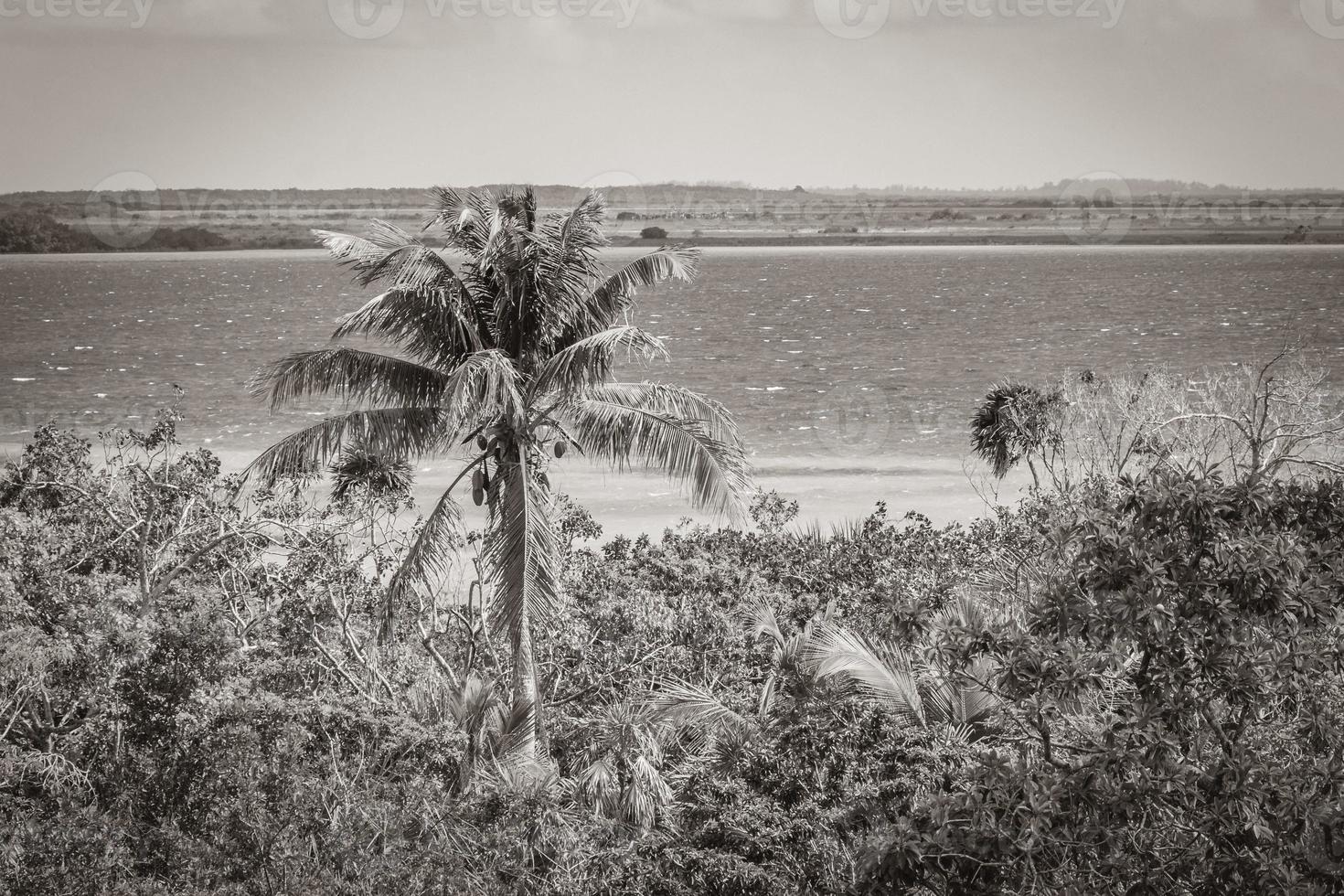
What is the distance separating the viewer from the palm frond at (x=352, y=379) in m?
13.4

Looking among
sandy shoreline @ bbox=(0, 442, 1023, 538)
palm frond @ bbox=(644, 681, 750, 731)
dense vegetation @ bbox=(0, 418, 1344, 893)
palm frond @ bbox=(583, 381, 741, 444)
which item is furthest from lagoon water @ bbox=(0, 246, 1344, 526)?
palm frond @ bbox=(644, 681, 750, 731)

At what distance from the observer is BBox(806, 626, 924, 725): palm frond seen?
1098cm

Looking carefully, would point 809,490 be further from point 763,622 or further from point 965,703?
point 965,703

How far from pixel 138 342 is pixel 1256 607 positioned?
326 feet

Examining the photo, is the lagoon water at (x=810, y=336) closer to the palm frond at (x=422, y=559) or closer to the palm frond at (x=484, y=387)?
the palm frond at (x=422, y=559)

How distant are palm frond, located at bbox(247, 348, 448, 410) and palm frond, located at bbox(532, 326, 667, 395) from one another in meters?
1.37

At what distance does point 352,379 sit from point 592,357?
276 centimetres

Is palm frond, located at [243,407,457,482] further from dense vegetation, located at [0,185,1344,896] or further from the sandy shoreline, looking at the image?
the sandy shoreline

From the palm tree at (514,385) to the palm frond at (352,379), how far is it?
0.02m

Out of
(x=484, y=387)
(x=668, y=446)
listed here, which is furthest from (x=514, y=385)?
(x=668, y=446)

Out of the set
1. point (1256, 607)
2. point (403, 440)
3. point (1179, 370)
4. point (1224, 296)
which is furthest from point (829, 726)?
point (1224, 296)

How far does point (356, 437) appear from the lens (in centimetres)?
1341

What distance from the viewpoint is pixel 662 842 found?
9.62 metres

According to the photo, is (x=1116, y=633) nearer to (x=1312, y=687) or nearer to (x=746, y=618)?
(x=1312, y=687)
